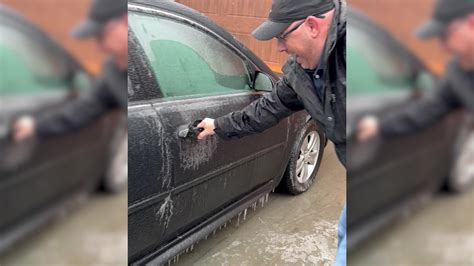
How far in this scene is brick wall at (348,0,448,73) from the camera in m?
0.49

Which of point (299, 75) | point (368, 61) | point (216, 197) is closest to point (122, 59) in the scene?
point (368, 61)

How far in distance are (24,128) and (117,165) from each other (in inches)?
5.2

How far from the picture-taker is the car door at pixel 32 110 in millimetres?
464

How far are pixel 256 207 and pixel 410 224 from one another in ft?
8.42

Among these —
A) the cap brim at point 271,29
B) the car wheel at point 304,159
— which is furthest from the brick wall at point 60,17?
the car wheel at point 304,159

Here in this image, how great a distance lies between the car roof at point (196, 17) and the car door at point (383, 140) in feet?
4.49

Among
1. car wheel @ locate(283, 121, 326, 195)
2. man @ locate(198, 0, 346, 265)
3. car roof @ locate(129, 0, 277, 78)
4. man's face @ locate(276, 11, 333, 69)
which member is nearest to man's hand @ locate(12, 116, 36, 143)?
man @ locate(198, 0, 346, 265)

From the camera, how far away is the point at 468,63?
0.47 meters

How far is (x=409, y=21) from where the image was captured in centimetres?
51

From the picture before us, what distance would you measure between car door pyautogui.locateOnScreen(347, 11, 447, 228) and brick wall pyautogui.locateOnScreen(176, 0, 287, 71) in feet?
8.45

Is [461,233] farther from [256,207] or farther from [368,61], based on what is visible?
[256,207]

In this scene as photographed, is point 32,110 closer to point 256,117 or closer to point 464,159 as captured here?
point 464,159

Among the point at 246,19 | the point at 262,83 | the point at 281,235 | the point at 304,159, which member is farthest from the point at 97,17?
the point at 246,19

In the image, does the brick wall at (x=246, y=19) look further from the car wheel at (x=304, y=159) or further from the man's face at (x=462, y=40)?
the man's face at (x=462, y=40)
